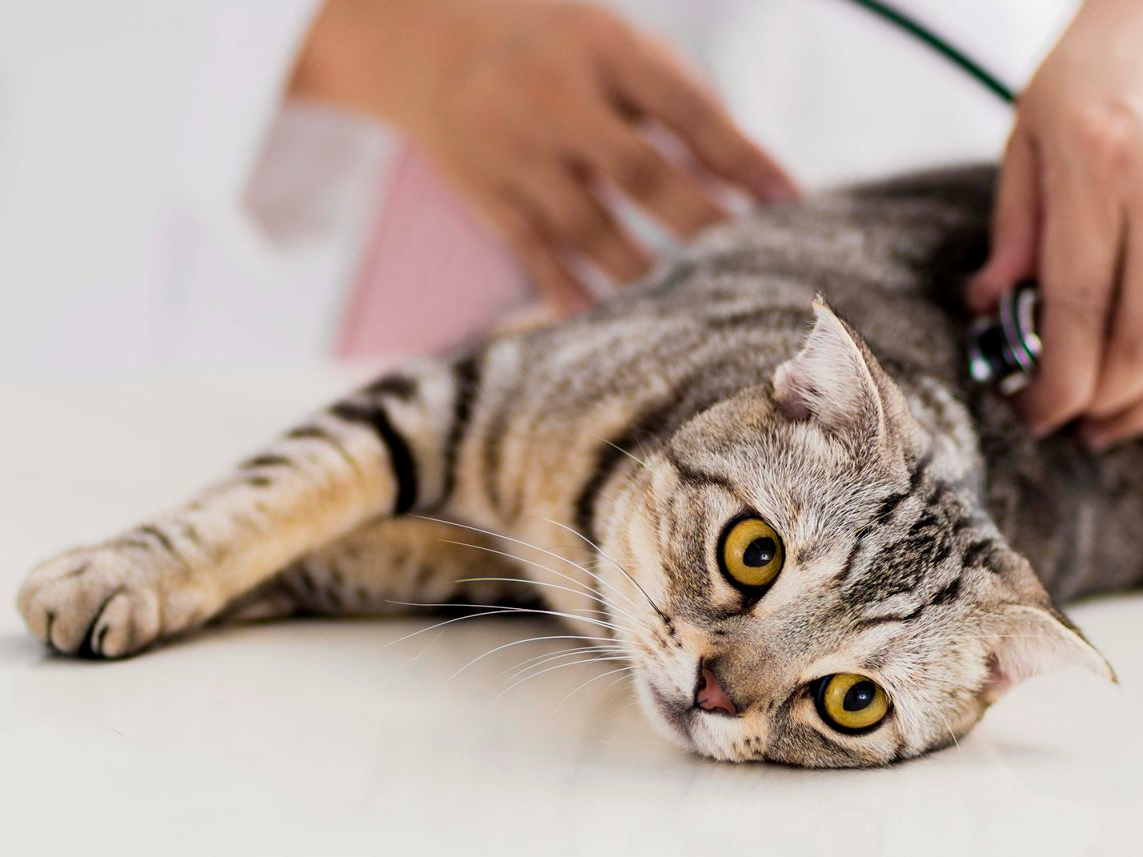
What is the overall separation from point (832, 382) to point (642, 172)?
41.8 inches

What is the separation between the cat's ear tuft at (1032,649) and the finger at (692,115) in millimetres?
1198

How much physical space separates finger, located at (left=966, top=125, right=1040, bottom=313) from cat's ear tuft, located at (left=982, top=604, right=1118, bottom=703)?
56cm

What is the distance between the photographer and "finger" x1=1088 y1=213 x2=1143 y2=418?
3.88 ft

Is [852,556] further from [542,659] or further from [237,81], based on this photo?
[237,81]

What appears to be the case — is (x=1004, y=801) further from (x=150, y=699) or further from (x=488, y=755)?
(x=150, y=699)

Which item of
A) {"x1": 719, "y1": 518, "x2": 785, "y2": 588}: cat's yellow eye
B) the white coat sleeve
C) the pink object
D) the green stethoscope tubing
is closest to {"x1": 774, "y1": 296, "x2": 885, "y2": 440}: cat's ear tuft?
{"x1": 719, "y1": 518, "x2": 785, "y2": 588}: cat's yellow eye

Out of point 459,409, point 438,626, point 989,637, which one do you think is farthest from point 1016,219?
point 438,626

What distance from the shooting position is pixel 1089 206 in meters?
1.19

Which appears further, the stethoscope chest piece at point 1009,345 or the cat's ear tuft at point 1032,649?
the stethoscope chest piece at point 1009,345

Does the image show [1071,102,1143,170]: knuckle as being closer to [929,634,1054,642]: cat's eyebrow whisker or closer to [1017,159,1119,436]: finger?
[1017,159,1119,436]: finger

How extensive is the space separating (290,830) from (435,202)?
2.73m

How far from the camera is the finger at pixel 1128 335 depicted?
1.18m

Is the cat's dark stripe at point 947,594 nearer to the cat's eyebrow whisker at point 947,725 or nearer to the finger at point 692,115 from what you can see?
the cat's eyebrow whisker at point 947,725

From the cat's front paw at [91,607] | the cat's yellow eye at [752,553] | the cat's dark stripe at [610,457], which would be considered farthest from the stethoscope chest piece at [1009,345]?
the cat's front paw at [91,607]
